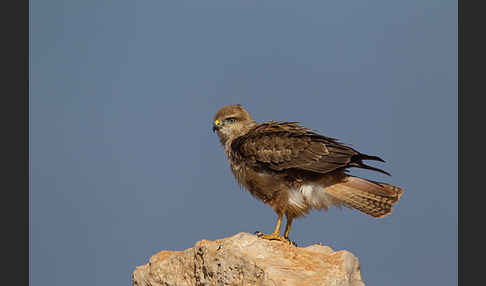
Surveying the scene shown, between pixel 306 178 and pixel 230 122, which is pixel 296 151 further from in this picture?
pixel 230 122

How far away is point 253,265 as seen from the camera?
20.0 feet

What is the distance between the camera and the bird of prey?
7.06 meters

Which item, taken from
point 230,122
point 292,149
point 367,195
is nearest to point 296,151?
point 292,149

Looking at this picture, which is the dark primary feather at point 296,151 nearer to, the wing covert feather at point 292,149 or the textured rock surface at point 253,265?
the wing covert feather at point 292,149

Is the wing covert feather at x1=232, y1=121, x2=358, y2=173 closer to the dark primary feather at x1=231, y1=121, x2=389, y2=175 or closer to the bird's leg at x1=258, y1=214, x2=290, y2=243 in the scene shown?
the dark primary feather at x1=231, y1=121, x2=389, y2=175

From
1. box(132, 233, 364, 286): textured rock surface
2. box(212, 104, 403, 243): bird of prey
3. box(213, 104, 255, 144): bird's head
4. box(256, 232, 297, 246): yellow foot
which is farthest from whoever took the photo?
box(213, 104, 255, 144): bird's head

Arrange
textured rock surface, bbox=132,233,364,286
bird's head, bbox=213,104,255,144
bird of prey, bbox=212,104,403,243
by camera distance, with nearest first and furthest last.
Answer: textured rock surface, bbox=132,233,364,286 → bird of prey, bbox=212,104,403,243 → bird's head, bbox=213,104,255,144

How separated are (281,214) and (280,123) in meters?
1.20

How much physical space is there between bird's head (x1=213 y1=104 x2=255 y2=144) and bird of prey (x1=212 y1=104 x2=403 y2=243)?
0.49m

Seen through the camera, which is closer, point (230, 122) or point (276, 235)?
point (276, 235)

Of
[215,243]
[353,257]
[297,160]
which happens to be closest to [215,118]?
[297,160]

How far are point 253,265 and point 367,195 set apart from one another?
178cm

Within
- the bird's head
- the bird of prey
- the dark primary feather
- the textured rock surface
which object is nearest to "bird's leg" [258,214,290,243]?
the bird of prey

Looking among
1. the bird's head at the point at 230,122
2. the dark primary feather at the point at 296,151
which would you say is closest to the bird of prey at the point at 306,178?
the dark primary feather at the point at 296,151
